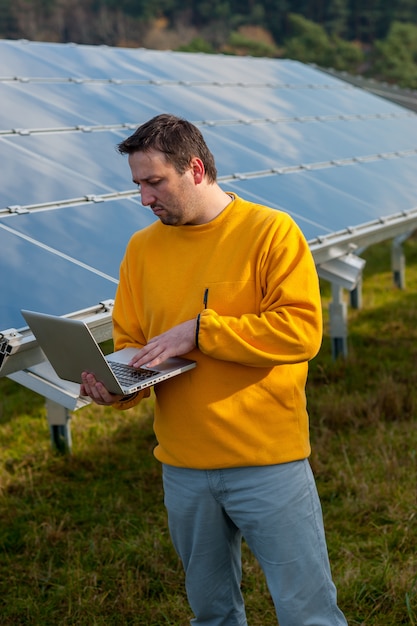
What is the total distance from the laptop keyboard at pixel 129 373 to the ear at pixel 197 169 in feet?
2.09

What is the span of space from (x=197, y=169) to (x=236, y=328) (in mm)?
530

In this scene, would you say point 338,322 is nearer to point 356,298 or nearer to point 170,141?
point 356,298

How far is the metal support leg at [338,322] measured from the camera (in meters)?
9.11

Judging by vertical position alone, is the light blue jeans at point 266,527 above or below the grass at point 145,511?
above

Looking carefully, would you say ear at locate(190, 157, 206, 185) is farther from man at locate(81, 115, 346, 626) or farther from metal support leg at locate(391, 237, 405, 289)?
metal support leg at locate(391, 237, 405, 289)

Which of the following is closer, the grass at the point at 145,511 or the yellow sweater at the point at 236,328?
the yellow sweater at the point at 236,328

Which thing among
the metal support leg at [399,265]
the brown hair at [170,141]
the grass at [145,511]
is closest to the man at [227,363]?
the brown hair at [170,141]

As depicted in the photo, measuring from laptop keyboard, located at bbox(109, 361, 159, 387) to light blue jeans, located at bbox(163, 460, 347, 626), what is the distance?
1.29 feet

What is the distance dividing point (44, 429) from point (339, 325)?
3047mm

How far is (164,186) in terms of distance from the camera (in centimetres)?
306

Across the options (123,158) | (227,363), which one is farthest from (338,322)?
(227,363)

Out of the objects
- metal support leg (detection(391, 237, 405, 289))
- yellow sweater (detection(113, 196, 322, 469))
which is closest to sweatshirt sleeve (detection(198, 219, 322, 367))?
yellow sweater (detection(113, 196, 322, 469))

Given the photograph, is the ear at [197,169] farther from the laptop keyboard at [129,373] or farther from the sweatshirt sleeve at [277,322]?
the laptop keyboard at [129,373]

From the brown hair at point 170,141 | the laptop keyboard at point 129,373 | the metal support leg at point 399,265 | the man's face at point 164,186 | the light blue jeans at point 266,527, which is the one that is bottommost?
the metal support leg at point 399,265
